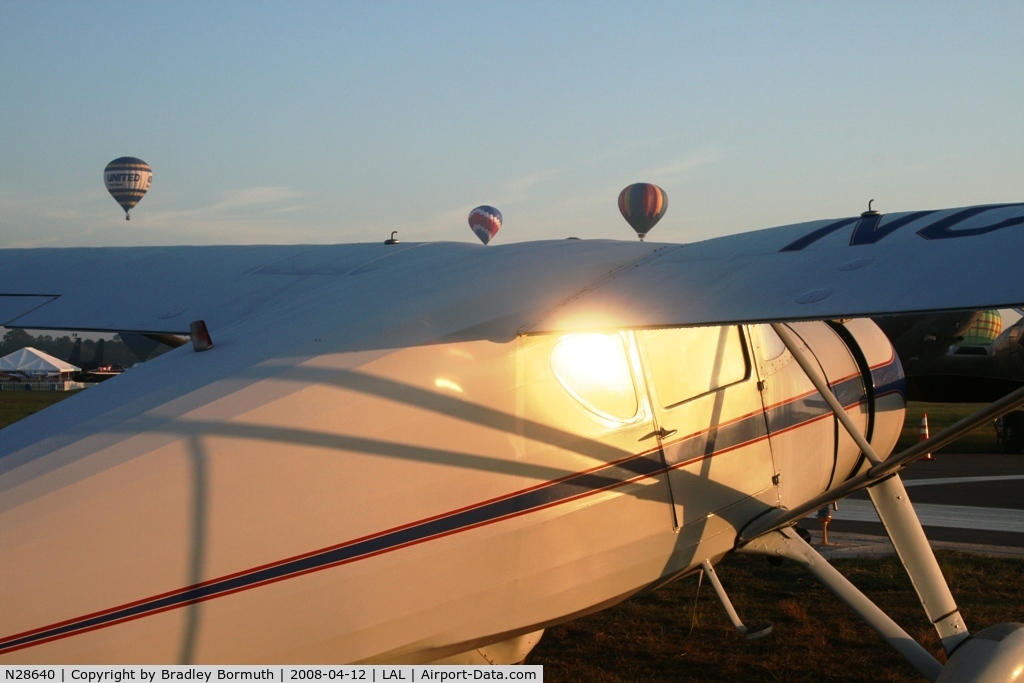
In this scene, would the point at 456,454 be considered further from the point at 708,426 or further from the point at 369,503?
the point at 708,426

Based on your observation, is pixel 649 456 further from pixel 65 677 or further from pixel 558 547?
pixel 65 677

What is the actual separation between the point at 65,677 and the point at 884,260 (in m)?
3.22

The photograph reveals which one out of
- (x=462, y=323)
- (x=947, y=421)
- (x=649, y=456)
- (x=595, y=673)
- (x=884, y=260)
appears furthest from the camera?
(x=947, y=421)

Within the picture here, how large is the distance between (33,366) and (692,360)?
90557mm

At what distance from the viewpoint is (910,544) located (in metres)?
5.77

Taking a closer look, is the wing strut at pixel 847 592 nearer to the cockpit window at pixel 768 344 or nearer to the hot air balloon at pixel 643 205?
the cockpit window at pixel 768 344

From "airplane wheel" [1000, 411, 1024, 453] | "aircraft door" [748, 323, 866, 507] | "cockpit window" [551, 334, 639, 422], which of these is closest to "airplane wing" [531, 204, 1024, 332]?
"cockpit window" [551, 334, 639, 422]

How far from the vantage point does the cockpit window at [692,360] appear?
4.99 m

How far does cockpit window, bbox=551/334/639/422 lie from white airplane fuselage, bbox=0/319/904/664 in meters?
0.01

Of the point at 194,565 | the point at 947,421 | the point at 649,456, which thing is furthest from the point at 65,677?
the point at 947,421

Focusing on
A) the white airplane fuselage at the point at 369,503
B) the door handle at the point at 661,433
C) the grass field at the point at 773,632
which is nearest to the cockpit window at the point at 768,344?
the white airplane fuselage at the point at 369,503

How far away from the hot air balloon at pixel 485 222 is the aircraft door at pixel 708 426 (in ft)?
116

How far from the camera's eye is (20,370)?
84.1 m

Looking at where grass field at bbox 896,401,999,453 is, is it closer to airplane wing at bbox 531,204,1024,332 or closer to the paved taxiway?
the paved taxiway
